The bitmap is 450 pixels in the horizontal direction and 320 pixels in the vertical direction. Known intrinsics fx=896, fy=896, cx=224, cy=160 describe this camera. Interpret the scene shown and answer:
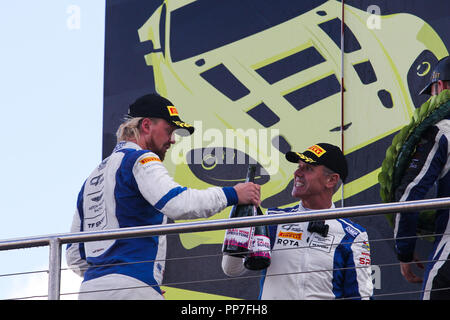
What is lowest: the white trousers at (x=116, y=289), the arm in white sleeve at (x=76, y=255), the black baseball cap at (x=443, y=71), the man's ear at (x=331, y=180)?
the white trousers at (x=116, y=289)

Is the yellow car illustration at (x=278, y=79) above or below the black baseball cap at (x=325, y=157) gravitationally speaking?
above

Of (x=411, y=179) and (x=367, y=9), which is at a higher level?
(x=367, y=9)

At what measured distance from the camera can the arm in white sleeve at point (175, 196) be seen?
10.8ft

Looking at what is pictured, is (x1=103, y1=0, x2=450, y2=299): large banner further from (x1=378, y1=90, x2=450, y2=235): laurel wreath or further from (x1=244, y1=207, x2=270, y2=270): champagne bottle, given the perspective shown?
(x1=244, y1=207, x2=270, y2=270): champagne bottle

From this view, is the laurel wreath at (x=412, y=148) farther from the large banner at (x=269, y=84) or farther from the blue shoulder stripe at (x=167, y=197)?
the blue shoulder stripe at (x=167, y=197)

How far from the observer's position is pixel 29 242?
3.40 metres

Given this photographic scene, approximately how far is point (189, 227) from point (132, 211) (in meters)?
0.31

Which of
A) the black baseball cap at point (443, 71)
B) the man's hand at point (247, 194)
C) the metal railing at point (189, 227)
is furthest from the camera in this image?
the black baseball cap at point (443, 71)

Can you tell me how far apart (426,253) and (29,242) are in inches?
105

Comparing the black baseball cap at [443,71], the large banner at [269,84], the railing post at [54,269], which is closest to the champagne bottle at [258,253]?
the railing post at [54,269]

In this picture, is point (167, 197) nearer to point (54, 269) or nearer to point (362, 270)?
point (54, 269)

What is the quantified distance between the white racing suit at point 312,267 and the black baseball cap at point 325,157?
40 cm
